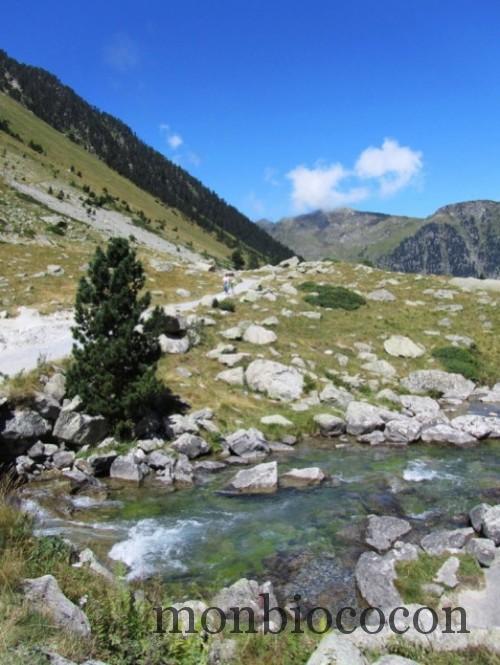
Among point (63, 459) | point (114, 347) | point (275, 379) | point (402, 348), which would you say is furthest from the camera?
point (402, 348)

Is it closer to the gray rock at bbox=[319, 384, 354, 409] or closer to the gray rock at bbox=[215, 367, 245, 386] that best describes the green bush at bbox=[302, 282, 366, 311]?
the gray rock at bbox=[319, 384, 354, 409]

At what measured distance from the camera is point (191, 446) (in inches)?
785

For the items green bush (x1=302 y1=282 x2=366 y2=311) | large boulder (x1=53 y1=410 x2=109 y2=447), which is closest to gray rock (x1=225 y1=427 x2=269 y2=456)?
large boulder (x1=53 y1=410 x2=109 y2=447)

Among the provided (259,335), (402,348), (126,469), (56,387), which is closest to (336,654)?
(126,469)

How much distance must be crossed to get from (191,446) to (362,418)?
8.28 meters

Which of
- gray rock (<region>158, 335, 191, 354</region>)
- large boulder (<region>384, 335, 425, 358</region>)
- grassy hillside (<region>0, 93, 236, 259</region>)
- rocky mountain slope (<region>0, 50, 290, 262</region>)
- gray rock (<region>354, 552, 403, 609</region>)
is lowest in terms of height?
gray rock (<region>354, 552, 403, 609</region>)

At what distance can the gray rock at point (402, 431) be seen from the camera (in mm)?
22344

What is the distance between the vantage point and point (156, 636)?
278 inches

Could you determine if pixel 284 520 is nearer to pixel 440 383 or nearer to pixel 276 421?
pixel 276 421

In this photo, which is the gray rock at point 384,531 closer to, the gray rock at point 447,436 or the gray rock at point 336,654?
the gray rock at point 336,654

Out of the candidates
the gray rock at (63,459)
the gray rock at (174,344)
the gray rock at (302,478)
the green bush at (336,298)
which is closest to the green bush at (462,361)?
the green bush at (336,298)

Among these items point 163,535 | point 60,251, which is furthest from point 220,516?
point 60,251

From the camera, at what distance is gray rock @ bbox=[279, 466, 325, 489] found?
1759cm

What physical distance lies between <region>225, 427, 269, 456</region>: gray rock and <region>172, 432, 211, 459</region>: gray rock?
103 centimetres
